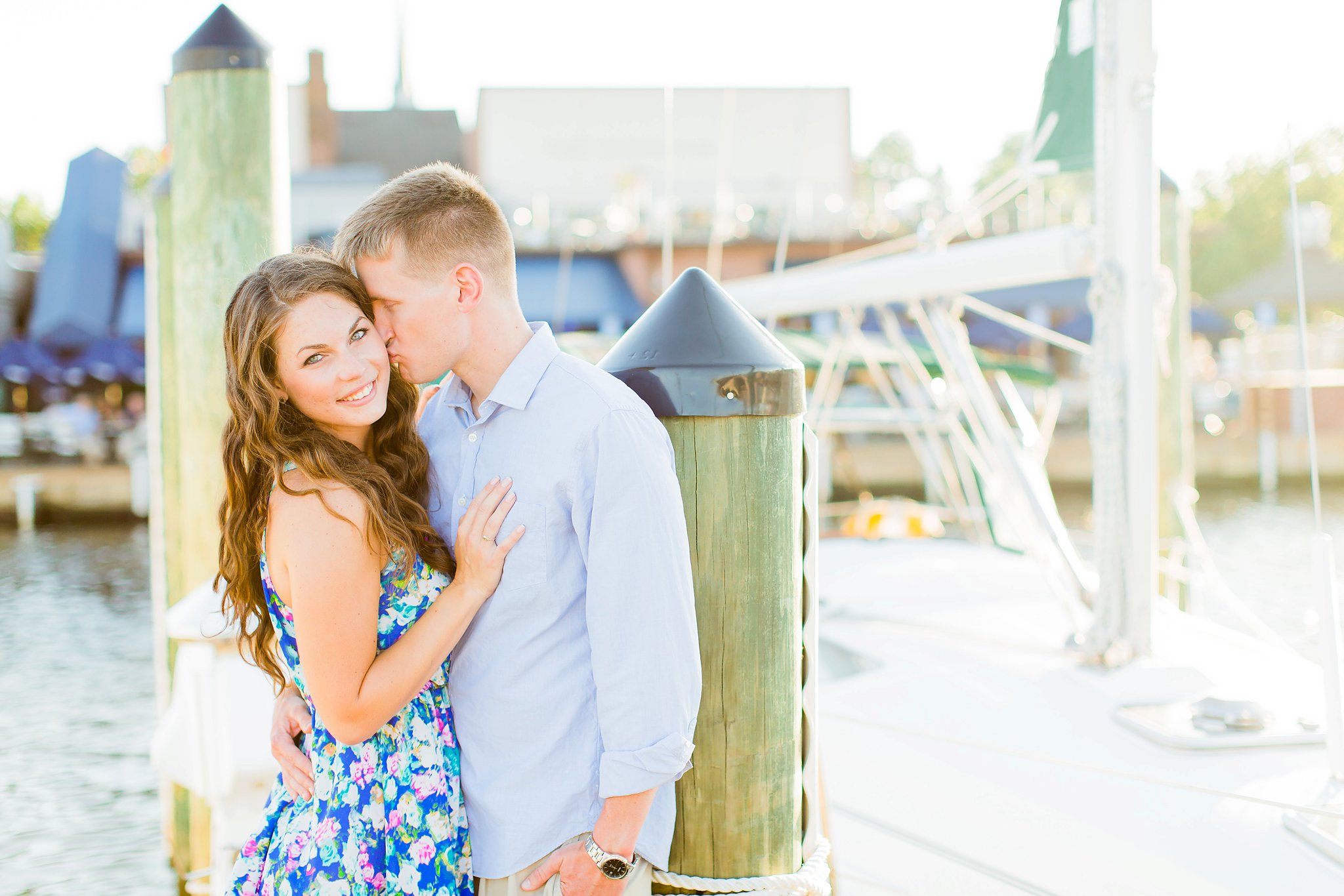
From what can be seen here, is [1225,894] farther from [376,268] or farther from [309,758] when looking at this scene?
[376,268]

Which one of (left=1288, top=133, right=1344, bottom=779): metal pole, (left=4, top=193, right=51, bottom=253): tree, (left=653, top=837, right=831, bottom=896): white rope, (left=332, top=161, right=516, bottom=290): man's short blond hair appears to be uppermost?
(left=4, top=193, right=51, bottom=253): tree

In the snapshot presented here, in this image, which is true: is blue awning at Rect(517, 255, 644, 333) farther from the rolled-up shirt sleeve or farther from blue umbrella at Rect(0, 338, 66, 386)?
the rolled-up shirt sleeve

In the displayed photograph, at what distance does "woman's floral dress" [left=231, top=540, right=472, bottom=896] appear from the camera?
1.66 meters

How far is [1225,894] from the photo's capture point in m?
2.22

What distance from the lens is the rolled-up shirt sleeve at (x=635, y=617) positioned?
1530mm

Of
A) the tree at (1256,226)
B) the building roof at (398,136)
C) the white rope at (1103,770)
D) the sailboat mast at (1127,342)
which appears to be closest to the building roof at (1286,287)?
the tree at (1256,226)

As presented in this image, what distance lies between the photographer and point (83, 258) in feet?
74.6

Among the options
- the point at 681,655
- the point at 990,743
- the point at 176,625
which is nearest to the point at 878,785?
the point at 990,743

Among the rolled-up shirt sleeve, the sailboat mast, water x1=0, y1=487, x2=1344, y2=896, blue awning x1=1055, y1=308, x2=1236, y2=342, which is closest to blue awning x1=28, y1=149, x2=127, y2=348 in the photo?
water x1=0, y1=487, x2=1344, y2=896

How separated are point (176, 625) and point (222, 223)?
4.30ft

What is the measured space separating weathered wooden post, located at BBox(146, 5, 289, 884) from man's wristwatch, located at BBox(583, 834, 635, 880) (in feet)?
7.88

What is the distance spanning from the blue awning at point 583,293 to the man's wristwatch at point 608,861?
70.6 feet

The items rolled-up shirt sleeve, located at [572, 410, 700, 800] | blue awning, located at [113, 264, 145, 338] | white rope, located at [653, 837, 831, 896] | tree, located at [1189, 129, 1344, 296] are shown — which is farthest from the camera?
tree, located at [1189, 129, 1344, 296]

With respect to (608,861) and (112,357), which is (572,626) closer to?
(608,861)
